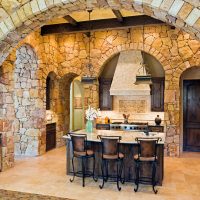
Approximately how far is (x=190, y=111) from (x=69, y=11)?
5.76 meters

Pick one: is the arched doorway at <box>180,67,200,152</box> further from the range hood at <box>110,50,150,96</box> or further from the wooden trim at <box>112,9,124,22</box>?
the wooden trim at <box>112,9,124,22</box>

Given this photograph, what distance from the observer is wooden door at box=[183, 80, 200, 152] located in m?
7.72

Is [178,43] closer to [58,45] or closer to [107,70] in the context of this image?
[107,70]

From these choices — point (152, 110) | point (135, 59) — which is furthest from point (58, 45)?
point (152, 110)

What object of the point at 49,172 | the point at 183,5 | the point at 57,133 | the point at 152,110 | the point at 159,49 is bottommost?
the point at 49,172

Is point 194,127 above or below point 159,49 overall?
below

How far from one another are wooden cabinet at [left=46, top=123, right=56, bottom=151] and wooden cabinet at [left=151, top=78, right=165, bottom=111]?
11.4ft

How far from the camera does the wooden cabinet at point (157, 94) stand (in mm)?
7598

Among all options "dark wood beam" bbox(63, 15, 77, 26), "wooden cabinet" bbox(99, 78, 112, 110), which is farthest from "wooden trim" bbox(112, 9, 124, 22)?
"wooden cabinet" bbox(99, 78, 112, 110)

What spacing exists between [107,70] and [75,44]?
1.45 meters

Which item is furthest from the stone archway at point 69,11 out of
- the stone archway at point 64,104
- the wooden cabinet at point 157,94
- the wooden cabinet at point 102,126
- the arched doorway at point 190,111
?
the arched doorway at point 190,111

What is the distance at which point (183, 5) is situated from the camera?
9.20ft

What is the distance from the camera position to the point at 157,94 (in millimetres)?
7648

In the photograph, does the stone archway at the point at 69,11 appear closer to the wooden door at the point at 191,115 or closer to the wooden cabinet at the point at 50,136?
the wooden cabinet at the point at 50,136
